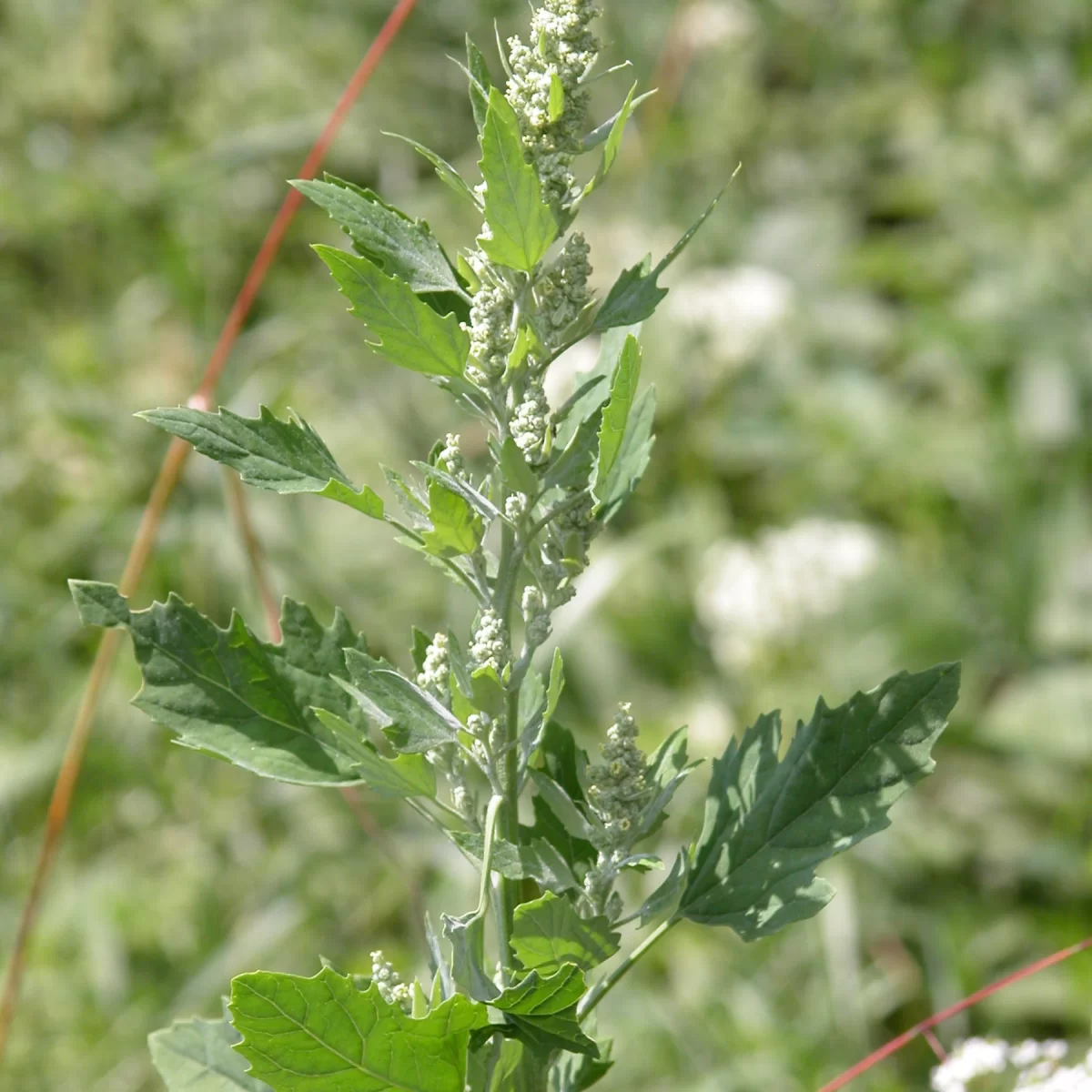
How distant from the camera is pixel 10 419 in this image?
301 cm

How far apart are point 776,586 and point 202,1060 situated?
187cm

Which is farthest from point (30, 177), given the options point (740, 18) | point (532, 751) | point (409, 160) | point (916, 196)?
point (532, 751)

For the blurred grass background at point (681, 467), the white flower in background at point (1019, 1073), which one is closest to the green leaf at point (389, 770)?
the white flower in background at point (1019, 1073)

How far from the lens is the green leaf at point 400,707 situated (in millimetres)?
740

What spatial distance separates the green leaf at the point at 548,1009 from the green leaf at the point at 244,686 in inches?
7.4

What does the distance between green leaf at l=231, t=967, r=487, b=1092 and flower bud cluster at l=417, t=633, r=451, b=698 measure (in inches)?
6.5

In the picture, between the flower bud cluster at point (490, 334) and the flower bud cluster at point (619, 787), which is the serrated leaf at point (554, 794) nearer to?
the flower bud cluster at point (619, 787)

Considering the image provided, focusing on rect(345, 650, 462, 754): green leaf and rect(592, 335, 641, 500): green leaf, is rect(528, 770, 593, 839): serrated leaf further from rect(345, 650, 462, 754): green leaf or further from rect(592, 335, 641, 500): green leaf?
→ rect(592, 335, 641, 500): green leaf

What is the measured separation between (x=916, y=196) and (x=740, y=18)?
0.74 m

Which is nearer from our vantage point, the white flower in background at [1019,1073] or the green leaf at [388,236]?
the green leaf at [388,236]

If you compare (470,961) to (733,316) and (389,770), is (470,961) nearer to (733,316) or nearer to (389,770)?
(389,770)

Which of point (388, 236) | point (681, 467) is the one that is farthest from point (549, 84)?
point (681, 467)

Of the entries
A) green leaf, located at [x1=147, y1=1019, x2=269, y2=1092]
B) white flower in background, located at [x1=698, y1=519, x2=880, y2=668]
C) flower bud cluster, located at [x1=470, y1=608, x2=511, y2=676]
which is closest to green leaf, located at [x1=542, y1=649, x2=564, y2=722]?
flower bud cluster, located at [x1=470, y1=608, x2=511, y2=676]

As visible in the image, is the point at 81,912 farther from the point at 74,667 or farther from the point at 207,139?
the point at 207,139
